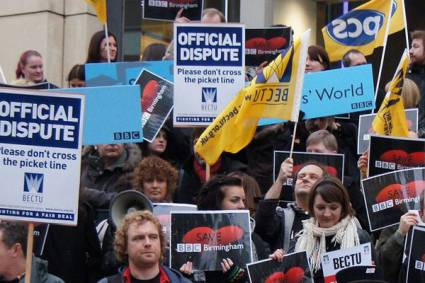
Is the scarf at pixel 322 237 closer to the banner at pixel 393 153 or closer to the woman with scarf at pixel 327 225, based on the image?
the woman with scarf at pixel 327 225

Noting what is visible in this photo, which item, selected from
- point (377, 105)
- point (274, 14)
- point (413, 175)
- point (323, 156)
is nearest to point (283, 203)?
point (323, 156)

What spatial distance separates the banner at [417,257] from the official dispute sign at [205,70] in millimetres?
2457

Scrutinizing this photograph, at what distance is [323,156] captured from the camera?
855 cm

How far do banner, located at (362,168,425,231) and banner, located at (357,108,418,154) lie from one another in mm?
1629

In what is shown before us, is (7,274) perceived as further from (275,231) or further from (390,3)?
(390,3)

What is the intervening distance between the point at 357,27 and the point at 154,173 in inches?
154

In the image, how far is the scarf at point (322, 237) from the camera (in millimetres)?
7168

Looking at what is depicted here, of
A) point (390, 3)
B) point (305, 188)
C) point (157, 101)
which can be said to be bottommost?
point (305, 188)

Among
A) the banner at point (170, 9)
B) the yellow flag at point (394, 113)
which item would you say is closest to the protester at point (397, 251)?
the yellow flag at point (394, 113)

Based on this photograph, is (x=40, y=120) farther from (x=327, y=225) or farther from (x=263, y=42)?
(x=263, y=42)

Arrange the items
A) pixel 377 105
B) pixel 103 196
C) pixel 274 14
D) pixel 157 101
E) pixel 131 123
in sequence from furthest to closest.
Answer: pixel 274 14 → pixel 377 105 → pixel 157 101 → pixel 131 123 → pixel 103 196

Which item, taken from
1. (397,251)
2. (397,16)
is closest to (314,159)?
(397,251)

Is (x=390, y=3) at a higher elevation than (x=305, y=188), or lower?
higher

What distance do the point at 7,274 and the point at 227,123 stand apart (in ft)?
7.63
